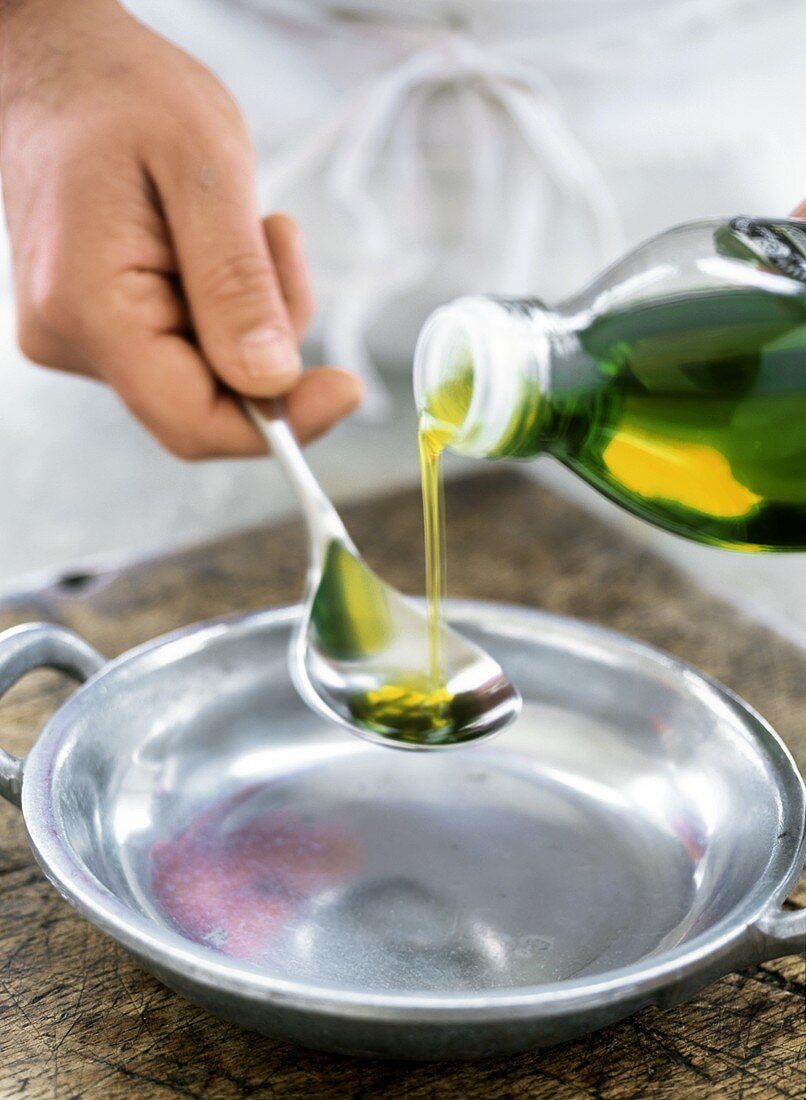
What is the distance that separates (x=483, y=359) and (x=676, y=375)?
2.7 inches

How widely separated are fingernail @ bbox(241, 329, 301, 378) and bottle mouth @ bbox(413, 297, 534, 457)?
166mm

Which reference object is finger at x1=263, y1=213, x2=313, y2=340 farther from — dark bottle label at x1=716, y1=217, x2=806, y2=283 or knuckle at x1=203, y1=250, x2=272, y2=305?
dark bottle label at x1=716, y1=217, x2=806, y2=283

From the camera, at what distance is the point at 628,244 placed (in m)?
1.10

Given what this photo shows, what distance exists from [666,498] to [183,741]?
23 cm

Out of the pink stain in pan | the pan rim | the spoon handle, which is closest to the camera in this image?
the pan rim

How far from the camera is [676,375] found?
1.49 feet

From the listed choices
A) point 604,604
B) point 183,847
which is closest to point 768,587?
point 604,604

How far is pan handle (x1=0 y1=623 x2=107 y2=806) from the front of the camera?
0.48 metres

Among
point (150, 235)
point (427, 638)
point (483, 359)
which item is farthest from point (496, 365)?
point (150, 235)

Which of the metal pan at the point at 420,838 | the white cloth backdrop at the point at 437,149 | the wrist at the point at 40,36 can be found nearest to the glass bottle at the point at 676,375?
the metal pan at the point at 420,838

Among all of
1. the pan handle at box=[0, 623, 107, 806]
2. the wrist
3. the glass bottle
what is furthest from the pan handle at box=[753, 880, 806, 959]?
the wrist

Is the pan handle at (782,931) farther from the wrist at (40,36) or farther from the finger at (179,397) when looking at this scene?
the wrist at (40,36)

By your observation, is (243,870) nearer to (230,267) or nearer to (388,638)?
(388,638)

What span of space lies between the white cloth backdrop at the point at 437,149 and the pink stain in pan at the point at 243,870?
36cm
